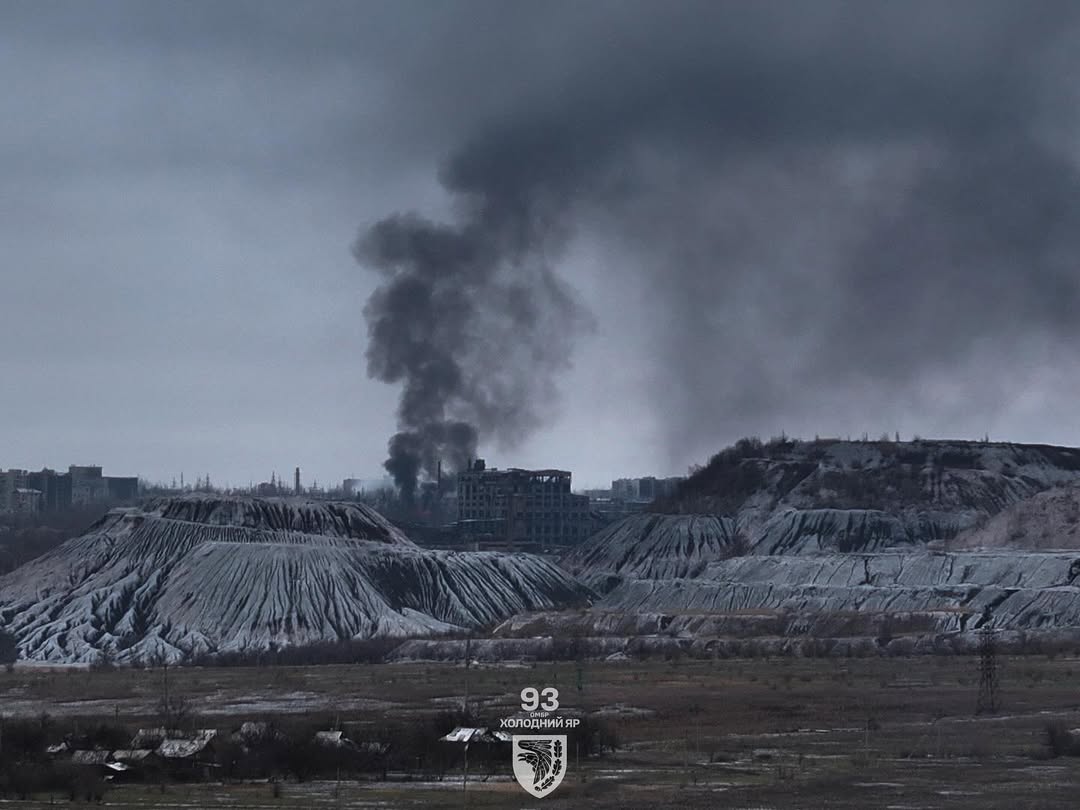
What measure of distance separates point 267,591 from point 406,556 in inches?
712

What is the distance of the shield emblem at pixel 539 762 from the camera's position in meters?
49.5

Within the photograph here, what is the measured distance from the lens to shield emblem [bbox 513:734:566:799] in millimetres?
49500

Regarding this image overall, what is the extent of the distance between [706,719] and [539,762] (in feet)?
69.5

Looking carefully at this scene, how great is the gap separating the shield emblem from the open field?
1.87 feet

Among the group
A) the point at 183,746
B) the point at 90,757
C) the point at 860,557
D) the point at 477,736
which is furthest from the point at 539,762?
the point at 860,557

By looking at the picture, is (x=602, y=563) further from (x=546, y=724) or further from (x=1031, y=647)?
(x=546, y=724)

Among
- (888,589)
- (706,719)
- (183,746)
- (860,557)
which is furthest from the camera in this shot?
(860,557)

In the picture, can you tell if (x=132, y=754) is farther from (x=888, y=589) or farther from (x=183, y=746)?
(x=888, y=589)

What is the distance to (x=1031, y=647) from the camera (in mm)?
112938

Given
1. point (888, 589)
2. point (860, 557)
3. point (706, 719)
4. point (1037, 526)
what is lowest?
point (706, 719)

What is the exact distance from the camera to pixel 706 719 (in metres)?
71.9

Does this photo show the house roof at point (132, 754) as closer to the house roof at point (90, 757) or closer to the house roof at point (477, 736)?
the house roof at point (90, 757)

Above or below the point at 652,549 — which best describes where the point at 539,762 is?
below

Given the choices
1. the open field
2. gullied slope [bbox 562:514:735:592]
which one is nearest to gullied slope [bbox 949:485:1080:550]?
gullied slope [bbox 562:514:735:592]
